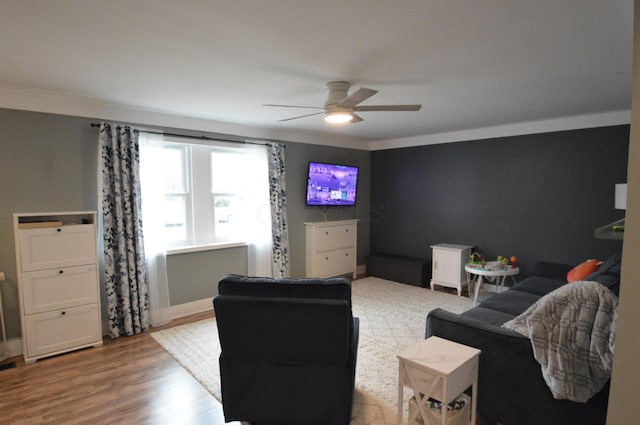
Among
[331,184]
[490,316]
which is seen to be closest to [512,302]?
[490,316]

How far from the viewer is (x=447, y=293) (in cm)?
504

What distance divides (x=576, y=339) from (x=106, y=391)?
10.4ft

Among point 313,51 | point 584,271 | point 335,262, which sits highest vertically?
point 313,51

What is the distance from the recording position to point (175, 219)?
4.23m

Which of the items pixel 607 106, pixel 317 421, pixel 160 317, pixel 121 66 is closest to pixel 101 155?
pixel 121 66

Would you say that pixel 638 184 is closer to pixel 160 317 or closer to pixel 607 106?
pixel 607 106

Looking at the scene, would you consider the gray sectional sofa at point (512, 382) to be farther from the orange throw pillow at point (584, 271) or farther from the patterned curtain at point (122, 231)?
the patterned curtain at point (122, 231)

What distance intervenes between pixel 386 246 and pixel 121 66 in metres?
4.98

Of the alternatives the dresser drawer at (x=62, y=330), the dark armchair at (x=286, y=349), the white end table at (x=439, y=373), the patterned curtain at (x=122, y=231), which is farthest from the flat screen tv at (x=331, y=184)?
the white end table at (x=439, y=373)

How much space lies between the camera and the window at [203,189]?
12.6 feet

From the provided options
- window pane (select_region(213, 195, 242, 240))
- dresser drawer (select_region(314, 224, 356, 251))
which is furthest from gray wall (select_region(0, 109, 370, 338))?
dresser drawer (select_region(314, 224, 356, 251))

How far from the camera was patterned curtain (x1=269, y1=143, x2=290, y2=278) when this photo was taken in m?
4.81

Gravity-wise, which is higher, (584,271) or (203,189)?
(203,189)

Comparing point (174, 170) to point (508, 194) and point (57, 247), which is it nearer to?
point (57, 247)
